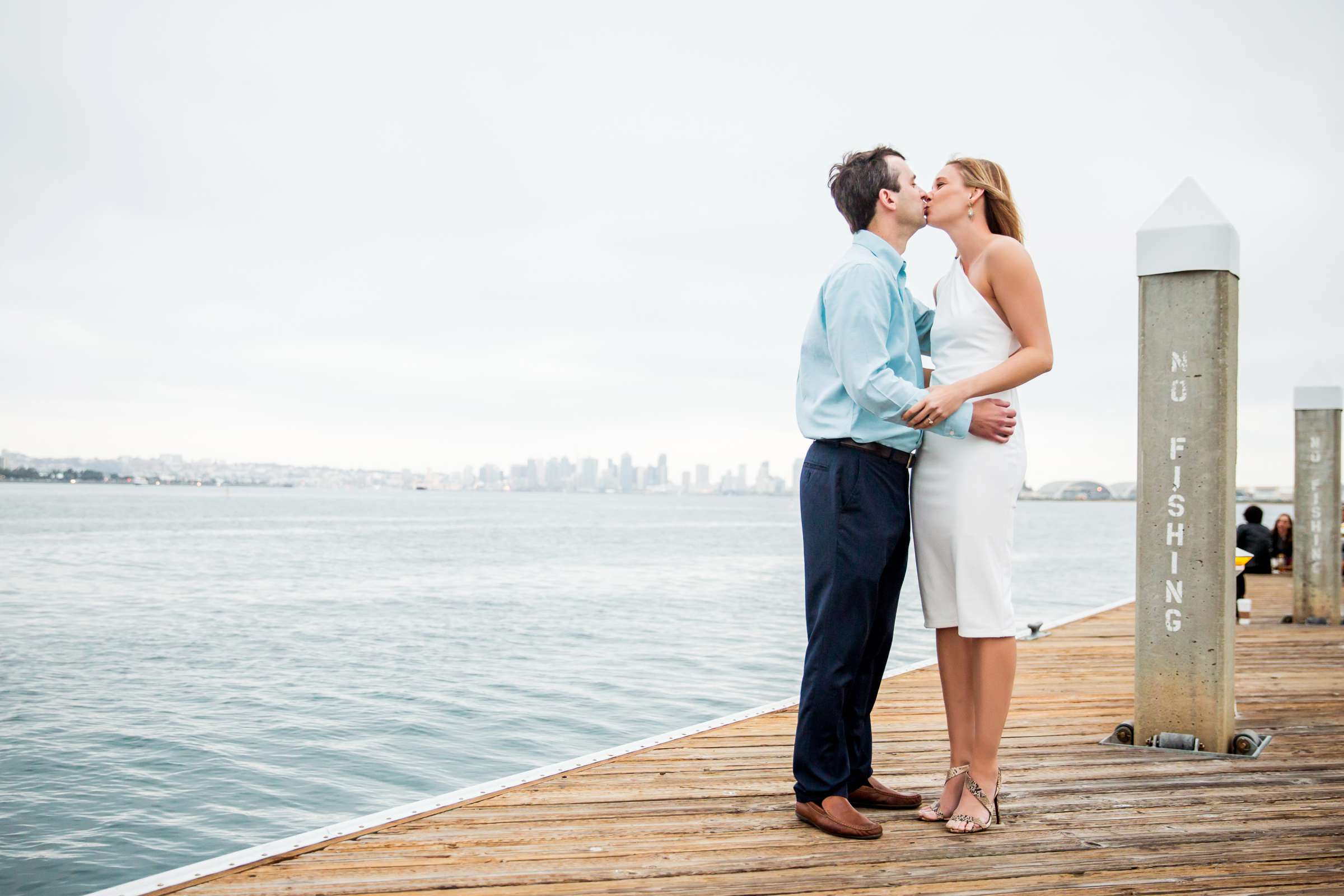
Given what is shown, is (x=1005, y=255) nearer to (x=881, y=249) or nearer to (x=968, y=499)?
(x=881, y=249)

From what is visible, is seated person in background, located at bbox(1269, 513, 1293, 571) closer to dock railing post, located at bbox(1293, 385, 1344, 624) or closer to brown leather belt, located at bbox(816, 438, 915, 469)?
dock railing post, located at bbox(1293, 385, 1344, 624)

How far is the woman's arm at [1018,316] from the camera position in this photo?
9.12 feet

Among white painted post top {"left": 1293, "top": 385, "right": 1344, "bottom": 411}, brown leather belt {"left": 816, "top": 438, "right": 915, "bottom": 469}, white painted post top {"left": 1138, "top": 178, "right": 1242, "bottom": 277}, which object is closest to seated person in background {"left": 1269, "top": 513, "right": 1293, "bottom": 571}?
white painted post top {"left": 1293, "top": 385, "right": 1344, "bottom": 411}

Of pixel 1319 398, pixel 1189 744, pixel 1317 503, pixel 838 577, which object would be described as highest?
pixel 1319 398

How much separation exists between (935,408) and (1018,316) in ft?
1.49

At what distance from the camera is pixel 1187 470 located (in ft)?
12.3

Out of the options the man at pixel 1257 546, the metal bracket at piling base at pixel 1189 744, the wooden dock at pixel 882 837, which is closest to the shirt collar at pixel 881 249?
the wooden dock at pixel 882 837

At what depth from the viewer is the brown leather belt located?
2.79m

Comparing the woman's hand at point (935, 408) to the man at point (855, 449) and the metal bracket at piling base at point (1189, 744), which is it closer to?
the man at point (855, 449)

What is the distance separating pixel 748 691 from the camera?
35.6 ft

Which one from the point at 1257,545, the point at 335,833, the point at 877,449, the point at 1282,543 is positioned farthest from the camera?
the point at 1282,543

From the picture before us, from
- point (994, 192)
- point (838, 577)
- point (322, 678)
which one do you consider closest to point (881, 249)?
point (994, 192)

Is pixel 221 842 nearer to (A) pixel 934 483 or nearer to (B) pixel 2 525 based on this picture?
(A) pixel 934 483

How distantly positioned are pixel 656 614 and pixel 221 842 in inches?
514
